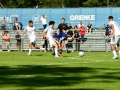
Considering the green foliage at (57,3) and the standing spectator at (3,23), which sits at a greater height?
the green foliage at (57,3)

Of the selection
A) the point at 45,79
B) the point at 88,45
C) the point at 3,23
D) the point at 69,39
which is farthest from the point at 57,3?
the point at 45,79

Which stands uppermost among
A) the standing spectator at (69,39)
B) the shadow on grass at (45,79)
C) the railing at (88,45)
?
the shadow on grass at (45,79)

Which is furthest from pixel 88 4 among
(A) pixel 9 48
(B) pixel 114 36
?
(B) pixel 114 36

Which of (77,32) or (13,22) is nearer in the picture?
(77,32)

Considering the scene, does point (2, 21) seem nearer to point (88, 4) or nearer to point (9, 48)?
point (9, 48)

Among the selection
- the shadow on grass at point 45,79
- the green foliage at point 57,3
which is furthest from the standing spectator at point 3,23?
the shadow on grass at point 45,79

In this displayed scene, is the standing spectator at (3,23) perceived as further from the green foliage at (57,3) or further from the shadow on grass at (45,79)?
the shadow on grass at (45,79)

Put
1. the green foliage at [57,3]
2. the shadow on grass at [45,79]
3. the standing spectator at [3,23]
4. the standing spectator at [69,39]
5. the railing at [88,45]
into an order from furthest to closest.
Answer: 1. the green foliage at [57,3]
2. the standing spectator at [3,23]
3. the railing at [88,45]
4. the standing spectator at [69,39]
5. the shadow on grass at [45,79]

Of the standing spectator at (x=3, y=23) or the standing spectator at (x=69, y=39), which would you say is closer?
the standing spectator at (x=69, y=39)

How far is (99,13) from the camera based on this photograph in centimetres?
5100

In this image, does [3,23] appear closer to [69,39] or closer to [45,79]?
[69,39]

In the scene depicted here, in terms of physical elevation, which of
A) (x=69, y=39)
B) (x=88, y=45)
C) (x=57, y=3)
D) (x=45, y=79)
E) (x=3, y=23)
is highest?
(x=57, y=3)

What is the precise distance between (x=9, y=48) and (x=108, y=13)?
11902mm

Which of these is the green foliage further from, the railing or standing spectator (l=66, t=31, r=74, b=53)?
standing spectator (l=66, t=31, r=74, b=53)
